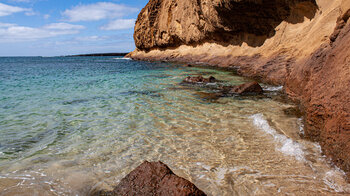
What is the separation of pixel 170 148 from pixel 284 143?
185cm

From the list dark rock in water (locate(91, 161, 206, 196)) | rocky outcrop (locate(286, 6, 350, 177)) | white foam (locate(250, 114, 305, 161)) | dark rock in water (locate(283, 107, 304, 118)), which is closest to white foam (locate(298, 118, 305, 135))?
rocky outcrop (locate(286, 6, 350, 177))

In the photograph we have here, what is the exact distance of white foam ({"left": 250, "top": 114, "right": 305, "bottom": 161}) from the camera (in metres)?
3.23

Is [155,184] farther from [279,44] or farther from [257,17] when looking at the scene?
[257,17]

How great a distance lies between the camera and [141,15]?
41.1m

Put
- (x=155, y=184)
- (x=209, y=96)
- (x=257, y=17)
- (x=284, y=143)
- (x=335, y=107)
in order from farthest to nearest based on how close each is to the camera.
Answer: (x=257, y=17), (x=209, y=96), (x=284, y=143), (x=335, y=107), (x=155, y=184)

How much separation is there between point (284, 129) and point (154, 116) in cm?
288

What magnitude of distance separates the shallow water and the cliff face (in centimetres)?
55

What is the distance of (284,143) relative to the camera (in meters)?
3.58

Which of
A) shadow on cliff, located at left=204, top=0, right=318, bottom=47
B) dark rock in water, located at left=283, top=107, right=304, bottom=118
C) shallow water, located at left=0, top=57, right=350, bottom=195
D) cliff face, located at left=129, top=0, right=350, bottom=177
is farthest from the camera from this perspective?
shadow on cliff, located at left=204, top=0, right=318, bottom=47

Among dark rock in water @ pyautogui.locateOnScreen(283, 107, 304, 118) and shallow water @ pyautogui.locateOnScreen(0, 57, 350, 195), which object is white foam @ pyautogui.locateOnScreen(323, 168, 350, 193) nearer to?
shallow water @ pyautogui.locateOnScreen(0, 57, 350, 195)

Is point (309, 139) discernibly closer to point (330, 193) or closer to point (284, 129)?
point (284, 129)

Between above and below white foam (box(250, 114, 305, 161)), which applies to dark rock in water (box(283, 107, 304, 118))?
Result: above

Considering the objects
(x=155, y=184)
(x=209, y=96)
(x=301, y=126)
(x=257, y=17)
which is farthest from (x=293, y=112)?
(x=257, y=17)

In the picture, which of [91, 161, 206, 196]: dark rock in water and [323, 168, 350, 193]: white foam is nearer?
[91, 161, 206, 196]: dark rock in water
